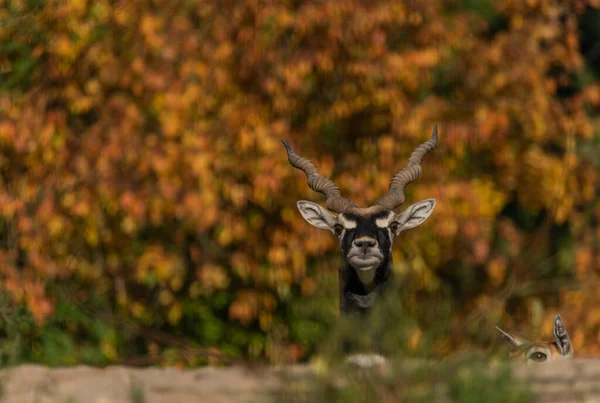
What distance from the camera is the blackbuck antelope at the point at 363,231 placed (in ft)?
22.7

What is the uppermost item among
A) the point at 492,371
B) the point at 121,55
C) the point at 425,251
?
the point at 121,55

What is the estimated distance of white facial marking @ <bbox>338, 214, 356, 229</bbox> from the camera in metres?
7.12

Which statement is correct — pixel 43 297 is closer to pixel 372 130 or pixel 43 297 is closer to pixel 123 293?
pixel 123 293

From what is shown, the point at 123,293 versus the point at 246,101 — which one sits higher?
the point at 246,101

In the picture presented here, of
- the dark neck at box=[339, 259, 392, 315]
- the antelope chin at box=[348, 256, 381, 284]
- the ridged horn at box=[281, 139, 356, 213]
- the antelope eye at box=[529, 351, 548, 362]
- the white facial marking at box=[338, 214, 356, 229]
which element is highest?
the ridged horn at box=[281, 139, 356, 213]

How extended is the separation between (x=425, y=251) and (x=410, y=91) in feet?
4.99

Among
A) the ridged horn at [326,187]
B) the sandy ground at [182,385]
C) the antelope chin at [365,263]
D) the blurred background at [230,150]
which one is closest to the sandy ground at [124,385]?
the sandy ground at [182,385]

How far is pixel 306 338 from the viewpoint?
11289 millimetres

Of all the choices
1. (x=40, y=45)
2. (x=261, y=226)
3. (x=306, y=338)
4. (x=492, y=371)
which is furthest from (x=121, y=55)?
(x=492, y=371)

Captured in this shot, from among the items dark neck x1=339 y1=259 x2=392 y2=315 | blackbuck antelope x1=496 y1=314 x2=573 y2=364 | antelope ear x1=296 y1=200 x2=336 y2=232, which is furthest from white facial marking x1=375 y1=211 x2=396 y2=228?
blackbuck antelope x1=496 y1=314 x2=573 y2=364

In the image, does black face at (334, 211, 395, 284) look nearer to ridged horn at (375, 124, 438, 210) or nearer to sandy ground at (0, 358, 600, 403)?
ridged horn at (375, 124, 438, 210)

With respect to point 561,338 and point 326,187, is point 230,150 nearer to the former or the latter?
point 326,187

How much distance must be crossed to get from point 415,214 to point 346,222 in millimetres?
695

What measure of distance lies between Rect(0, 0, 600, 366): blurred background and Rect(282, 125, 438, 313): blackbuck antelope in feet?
9.15
